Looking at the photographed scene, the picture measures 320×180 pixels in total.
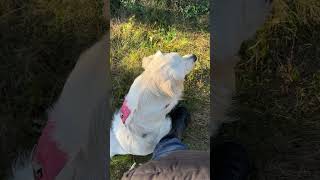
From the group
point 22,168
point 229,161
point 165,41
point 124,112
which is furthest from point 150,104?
point 22,168

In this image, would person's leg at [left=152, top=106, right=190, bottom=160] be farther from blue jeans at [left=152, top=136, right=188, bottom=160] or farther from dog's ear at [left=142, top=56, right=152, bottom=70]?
dog's ear at [left=142, top=56, right=152, bottom=70]

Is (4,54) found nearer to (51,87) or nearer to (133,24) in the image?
(51,87)

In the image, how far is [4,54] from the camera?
149 cm

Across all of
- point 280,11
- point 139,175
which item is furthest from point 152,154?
point 280,11

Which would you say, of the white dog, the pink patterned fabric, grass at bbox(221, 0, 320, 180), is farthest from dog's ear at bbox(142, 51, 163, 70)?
grass at bbox(221, 0, 320, 180)

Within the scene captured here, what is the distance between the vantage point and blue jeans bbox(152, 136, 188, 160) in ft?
4.61

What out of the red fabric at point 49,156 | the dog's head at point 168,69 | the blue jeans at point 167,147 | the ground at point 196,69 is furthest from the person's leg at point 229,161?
the red fabric at point 49,156

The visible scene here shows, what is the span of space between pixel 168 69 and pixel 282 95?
427 millimetres

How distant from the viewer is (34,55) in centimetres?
149

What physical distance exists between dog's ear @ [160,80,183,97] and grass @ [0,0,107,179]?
0.26 m

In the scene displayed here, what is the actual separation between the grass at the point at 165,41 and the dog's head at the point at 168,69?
0.02 meters

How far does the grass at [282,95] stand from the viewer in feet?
4.97

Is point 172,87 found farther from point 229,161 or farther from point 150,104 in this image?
point 229,161

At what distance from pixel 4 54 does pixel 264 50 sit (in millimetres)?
808
